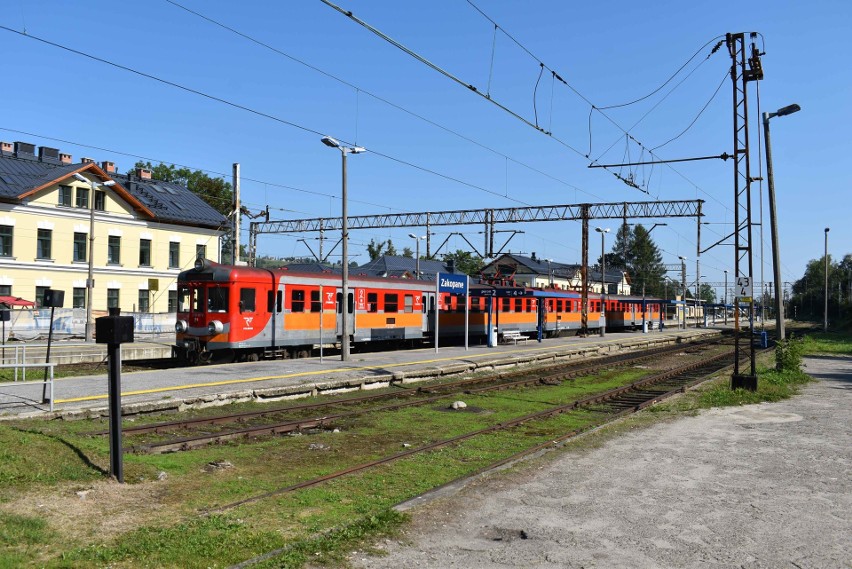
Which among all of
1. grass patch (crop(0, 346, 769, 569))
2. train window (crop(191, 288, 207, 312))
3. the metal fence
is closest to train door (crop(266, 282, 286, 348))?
train window (crop(191, 288, 207, 312))

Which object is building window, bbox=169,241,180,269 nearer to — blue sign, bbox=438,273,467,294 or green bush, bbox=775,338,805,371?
blue sign, bbox=438,273,467,294

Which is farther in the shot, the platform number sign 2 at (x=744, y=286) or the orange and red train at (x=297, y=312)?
the orange and red train at (x=297, y=312)

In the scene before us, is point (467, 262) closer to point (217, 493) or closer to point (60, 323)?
point (60, 323)

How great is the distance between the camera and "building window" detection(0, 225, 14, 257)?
37547 millimetres

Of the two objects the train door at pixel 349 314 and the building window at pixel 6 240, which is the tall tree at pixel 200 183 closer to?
the building window at pixel 6 240

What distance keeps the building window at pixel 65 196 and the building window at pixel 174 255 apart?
7023 millimetres

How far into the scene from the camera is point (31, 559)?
5734mm

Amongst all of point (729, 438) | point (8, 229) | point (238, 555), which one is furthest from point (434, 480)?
point (8, 229)

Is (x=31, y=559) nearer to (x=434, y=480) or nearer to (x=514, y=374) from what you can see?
(x=434, y=480)

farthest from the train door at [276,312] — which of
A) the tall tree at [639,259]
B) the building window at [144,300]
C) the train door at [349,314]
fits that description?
the tall tree at [639,259]

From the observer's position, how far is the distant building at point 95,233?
38406 mm

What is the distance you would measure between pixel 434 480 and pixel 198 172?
2821 inches

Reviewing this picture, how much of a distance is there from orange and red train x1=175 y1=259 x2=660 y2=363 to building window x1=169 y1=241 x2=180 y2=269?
65.6ft

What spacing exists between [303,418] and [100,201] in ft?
112
